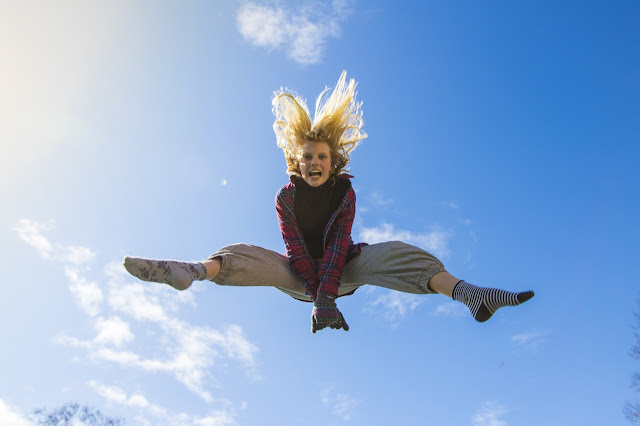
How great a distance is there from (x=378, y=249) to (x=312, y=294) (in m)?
0.69

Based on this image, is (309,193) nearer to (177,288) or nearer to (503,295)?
(177,288)

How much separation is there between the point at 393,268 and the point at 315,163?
3.72ft

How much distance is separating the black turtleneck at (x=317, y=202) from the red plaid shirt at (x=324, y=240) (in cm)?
5

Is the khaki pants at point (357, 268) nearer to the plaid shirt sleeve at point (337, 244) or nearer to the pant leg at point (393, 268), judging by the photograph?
the pant leg at point (393, 268)

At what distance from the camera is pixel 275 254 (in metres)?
5.15

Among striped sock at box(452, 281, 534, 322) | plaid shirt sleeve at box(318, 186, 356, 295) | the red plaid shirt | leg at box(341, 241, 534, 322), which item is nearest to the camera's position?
striped sock at box(452, 281, 534, 322)

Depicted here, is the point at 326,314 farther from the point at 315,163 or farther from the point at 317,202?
the point at 315,163

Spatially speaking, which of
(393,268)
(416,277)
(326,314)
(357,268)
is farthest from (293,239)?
(416,277)

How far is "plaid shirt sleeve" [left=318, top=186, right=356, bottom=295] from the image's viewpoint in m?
4.81

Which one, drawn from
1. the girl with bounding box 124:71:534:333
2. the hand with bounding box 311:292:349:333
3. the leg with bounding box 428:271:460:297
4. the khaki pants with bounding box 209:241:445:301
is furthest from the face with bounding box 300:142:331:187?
the leg with bounding box 428:271:460:297

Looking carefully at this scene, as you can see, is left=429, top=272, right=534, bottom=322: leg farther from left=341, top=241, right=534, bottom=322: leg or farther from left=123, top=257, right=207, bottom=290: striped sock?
left=123, top=257, right=207, bottom=290: striped sock

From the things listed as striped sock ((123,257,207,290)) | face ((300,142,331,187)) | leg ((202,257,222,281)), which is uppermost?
face ((300,142,331,187))

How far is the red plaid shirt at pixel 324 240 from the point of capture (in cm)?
496

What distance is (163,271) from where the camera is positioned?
12.8ft
